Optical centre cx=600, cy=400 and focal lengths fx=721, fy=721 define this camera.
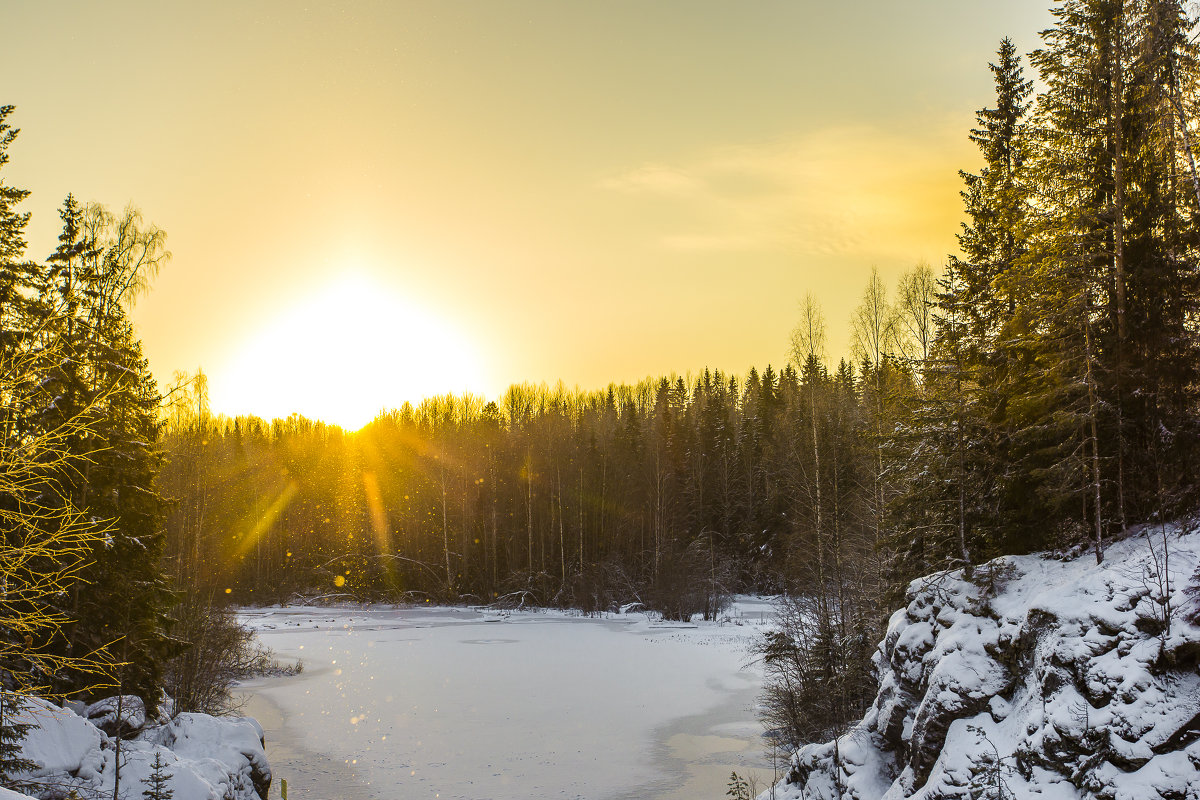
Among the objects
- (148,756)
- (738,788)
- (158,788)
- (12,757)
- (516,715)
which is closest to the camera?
(12,757)

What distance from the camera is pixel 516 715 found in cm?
2075

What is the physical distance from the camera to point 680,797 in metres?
14.1

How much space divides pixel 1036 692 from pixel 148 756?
43.2 feet

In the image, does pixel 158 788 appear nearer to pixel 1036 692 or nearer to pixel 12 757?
pixel 12 757

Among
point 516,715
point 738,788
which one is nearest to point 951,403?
point 738,788

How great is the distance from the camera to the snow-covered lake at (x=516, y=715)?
15.1 m

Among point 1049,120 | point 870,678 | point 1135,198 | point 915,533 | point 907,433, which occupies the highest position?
point 1049,120

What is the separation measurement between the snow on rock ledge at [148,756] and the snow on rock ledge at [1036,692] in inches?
367

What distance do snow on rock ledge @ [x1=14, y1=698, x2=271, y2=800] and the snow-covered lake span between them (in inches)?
68.8

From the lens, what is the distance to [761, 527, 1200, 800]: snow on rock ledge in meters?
7.70

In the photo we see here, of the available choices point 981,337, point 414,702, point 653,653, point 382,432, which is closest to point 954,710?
point 981,337

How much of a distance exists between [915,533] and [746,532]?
3885cm

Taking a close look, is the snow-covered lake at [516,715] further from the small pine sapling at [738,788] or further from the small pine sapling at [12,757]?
the small pine sapling at [12,757]

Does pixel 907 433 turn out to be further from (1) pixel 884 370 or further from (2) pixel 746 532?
(2) pixel 746 532
